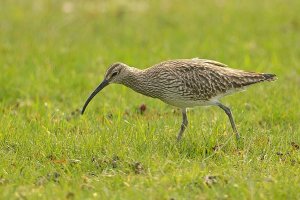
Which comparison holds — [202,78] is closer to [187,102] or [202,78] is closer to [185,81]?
[185,81]

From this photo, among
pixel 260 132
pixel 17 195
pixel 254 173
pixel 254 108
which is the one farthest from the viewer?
pixel 254 108

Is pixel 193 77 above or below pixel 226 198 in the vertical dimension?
above

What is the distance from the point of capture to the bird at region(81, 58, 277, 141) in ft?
33.2

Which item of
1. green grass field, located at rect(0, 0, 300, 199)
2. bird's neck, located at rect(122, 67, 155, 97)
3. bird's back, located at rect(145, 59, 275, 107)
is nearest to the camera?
→ green grass field, located at rect(0, 0, 300, 199)

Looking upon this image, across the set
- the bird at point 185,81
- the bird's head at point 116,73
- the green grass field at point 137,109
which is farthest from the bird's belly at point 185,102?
the bird's head at point 116,73

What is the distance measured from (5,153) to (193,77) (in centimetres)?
274

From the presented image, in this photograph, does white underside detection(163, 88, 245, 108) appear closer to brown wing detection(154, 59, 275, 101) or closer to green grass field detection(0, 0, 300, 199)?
brown wing detection(154, 59, 275, 101)

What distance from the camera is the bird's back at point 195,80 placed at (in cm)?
1011

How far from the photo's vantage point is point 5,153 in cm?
938

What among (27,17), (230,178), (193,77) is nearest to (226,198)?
(230,178)

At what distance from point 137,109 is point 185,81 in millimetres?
2000

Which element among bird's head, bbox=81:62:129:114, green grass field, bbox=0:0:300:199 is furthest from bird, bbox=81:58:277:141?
green grass field, bbox=0:0:300:199

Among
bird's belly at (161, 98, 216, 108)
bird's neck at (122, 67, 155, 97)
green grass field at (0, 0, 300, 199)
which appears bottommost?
green grass field at (0, 0, 300, 199)

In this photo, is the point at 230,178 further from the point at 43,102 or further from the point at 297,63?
the point at 297,63
